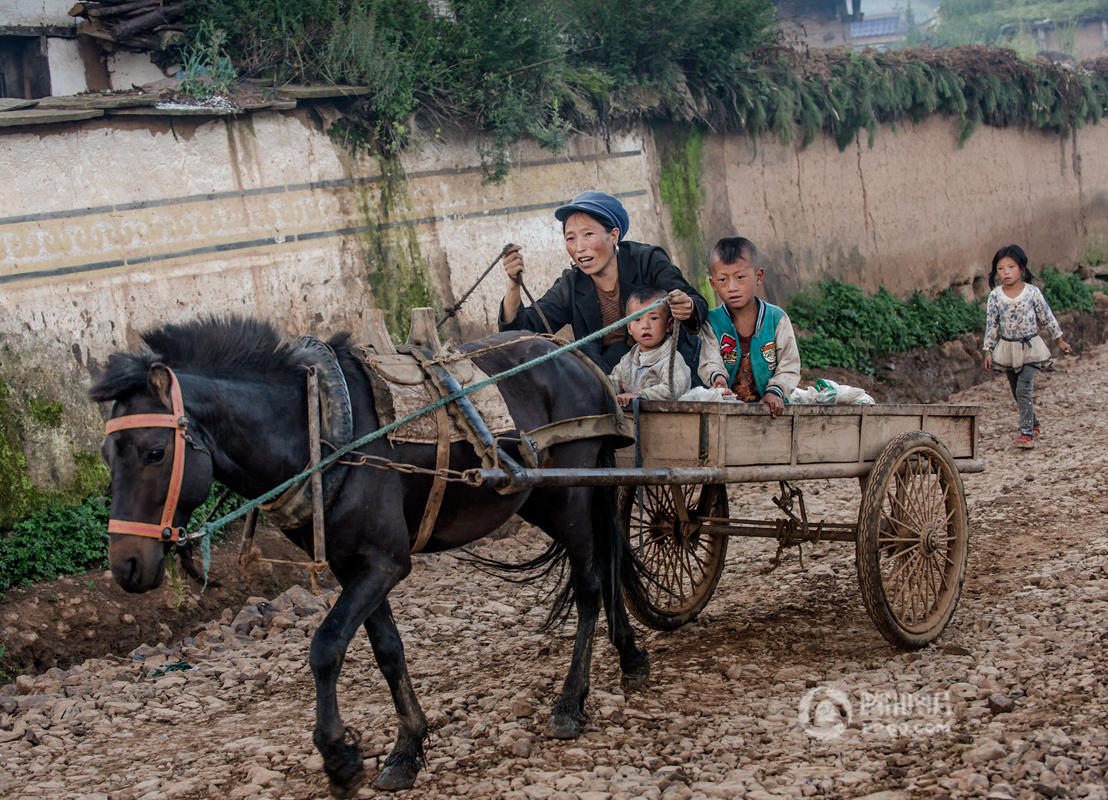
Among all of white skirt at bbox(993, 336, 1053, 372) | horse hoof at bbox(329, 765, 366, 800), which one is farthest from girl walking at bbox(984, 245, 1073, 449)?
horse hoof at bbox(329, 765, 366, 800)

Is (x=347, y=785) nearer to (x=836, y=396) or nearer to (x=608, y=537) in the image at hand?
(x=608, y=537)

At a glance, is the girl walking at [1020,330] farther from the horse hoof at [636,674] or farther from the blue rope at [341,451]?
the blue rope at [341,451]

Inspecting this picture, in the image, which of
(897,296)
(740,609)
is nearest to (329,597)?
(740,609)

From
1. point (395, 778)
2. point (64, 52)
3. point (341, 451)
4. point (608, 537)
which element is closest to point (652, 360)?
point (608, 537)

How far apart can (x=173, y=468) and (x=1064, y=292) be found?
51.0 feet

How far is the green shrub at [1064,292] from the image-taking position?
52.0ft

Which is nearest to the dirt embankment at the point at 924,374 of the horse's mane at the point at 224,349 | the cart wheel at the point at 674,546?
the cart wheel at the point at 674,546

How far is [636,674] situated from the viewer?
4820mm

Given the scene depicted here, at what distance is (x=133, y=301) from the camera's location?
7.71 m

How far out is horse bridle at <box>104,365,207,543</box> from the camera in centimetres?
327

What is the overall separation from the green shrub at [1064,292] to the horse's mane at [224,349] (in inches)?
571

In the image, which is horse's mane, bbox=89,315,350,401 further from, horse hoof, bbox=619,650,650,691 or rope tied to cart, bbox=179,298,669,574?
horse hoof, bbox=619,650,650,691

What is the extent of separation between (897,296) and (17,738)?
11.8 meters

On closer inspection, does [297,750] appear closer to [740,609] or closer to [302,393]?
[302,393]
